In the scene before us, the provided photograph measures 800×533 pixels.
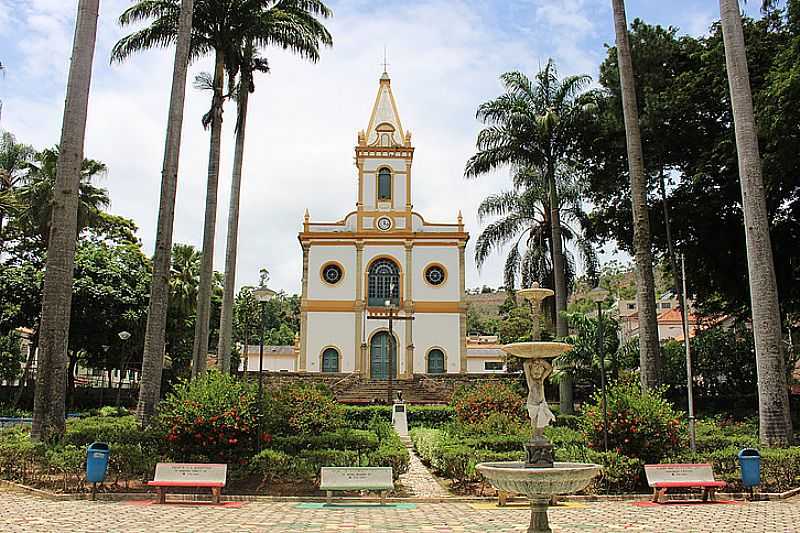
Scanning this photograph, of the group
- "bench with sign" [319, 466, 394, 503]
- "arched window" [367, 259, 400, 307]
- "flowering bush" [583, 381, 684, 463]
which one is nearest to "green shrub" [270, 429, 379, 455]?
"bench with sign" [319, 466, 394, 503]

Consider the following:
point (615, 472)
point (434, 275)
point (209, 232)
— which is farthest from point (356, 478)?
point (434, 275)

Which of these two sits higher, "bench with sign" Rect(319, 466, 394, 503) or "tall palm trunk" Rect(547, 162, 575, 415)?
"tall palm trunk" Rect(547, 162, 575, 415)

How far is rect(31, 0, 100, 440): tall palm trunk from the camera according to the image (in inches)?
500

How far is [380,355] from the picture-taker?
36.5 m

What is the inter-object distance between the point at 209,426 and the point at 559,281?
1448 cm

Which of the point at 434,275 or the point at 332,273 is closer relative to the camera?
the point at 332,273

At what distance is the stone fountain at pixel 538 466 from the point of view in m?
6.93

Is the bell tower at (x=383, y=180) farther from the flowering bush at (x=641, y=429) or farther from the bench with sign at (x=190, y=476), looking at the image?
the bench with sign at (x=190, y=476)

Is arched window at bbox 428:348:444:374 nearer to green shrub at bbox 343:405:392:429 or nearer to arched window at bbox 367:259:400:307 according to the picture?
arched window at bbox 367:259:400:307

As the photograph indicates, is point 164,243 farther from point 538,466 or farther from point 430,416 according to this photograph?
point 430,416

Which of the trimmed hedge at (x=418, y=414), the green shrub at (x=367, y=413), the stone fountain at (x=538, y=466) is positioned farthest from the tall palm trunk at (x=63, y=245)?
the trimmed hedge at (x=418, y=414)

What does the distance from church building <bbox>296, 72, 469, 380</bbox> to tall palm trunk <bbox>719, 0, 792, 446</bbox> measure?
886 inches

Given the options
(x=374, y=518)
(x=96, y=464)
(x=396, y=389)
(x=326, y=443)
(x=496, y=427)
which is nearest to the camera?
(x=374, y=518)

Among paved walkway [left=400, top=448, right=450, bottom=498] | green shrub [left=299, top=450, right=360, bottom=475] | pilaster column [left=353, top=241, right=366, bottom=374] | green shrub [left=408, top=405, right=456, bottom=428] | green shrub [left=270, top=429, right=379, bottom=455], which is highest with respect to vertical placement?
pilaster column [left=353, top=241, right=366, bottom=374]
